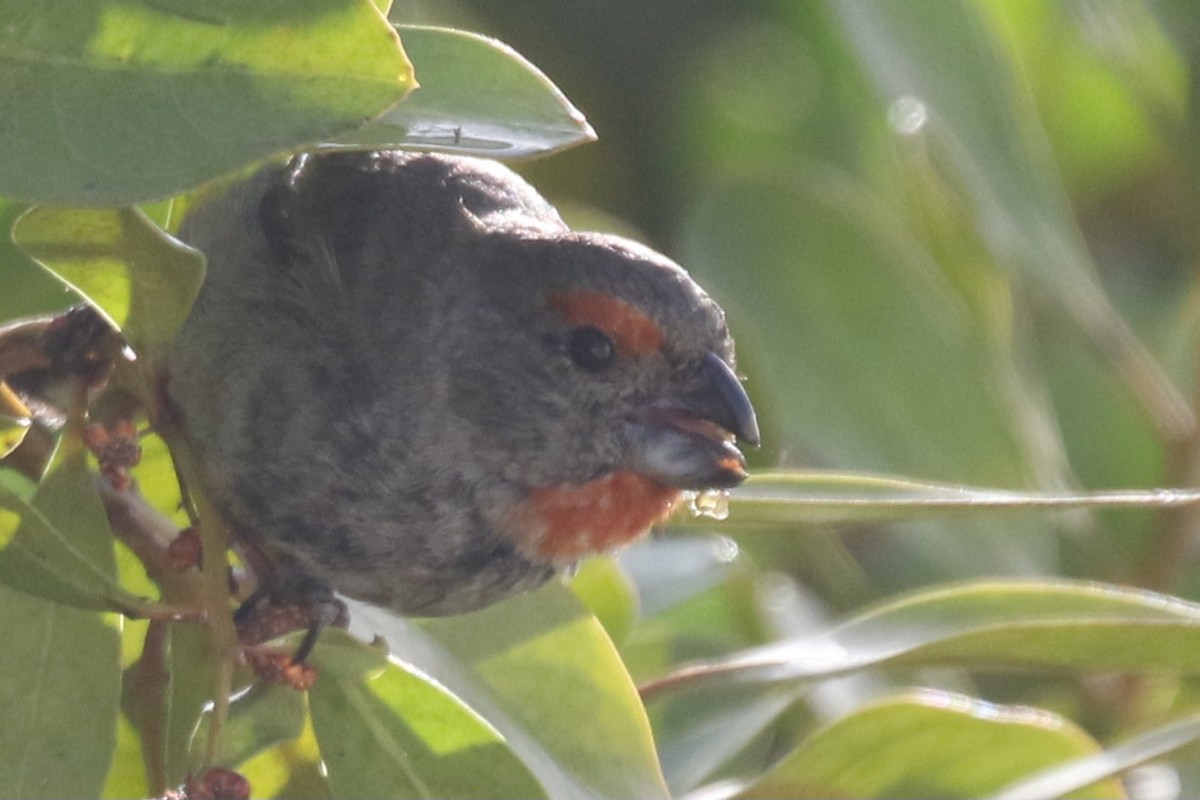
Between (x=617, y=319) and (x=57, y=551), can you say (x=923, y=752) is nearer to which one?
(x=617, y=319)

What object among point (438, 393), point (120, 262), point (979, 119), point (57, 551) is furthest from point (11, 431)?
point (979, 119)

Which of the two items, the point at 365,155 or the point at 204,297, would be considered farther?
the point at 365,155

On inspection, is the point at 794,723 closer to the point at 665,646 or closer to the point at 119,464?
the point at 665,646

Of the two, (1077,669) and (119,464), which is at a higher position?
(119,464)

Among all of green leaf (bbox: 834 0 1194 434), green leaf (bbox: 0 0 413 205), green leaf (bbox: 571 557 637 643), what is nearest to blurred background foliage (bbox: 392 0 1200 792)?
green leaf (bbox: 834 0 1194 434)

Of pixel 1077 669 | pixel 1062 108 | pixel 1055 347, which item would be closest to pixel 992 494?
pixel 1077 669

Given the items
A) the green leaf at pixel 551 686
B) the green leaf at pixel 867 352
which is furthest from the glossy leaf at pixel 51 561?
the green leaf at pixel 867 352
